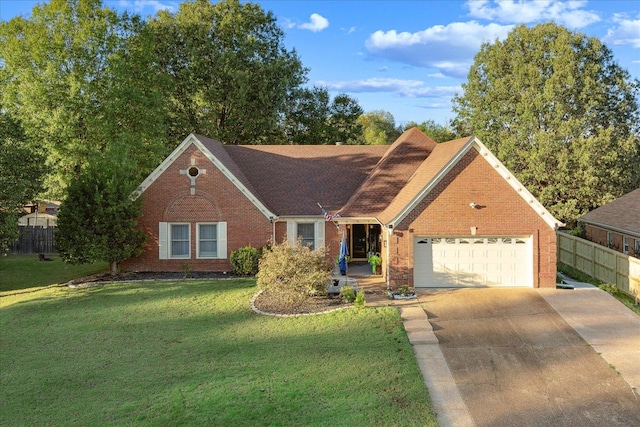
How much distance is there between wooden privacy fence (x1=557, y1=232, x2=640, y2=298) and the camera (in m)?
18.2

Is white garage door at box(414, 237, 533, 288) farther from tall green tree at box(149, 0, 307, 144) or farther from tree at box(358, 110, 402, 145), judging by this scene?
tree at box(358, 110, 402, 145)

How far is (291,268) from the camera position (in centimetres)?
1612

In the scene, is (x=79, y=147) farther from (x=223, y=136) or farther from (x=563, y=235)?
(x=563, y=235)

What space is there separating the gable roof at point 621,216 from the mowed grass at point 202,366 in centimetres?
1383

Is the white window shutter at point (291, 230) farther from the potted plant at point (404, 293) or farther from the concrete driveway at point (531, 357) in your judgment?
the concrete driveway at point (531, 357)

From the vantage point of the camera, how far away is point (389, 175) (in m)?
24.3

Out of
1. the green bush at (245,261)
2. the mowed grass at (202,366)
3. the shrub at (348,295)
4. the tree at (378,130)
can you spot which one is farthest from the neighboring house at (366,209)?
the tree at (378,130)

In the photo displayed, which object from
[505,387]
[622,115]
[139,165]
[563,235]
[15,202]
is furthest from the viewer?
[622,115]

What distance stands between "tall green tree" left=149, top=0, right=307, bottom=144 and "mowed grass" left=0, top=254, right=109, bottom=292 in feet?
50.3

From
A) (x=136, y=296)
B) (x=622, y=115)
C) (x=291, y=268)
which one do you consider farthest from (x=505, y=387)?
(x=622, y=115)

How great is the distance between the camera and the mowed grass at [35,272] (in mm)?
22547

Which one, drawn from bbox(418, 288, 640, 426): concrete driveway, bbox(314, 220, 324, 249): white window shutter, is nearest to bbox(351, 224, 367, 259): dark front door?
bbox(314, 220, 324, 249): white window shutter

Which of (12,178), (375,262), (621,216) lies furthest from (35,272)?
(621,216)

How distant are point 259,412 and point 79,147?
23.4m
